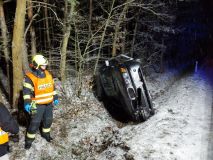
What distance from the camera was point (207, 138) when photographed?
6598mm

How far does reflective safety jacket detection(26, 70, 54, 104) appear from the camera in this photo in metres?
6.60

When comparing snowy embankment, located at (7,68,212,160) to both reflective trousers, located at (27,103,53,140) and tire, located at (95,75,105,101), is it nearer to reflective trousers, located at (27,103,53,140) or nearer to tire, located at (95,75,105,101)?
tire, located at (95,75,105,101)

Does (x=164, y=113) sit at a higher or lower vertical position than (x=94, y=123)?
higher

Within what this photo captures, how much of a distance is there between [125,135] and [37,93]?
8.87 feet

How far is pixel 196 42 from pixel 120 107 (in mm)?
26861

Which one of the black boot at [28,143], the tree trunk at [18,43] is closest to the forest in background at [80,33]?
the tree trunk at [18,43]

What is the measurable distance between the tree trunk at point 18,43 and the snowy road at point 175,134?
11.9 feet

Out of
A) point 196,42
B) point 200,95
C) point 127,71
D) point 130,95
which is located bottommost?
point 196,42

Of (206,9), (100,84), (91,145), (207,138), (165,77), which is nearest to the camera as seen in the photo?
(207,138)

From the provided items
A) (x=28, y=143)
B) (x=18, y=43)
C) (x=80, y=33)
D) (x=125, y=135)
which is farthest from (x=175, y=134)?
(x=80, y=33)

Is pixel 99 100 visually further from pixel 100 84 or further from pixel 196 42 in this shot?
pixel 196 42

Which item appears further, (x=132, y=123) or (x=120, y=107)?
(x=120, y=107)

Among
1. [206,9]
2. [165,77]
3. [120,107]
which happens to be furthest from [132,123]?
[206,9]

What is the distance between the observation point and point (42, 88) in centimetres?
674
